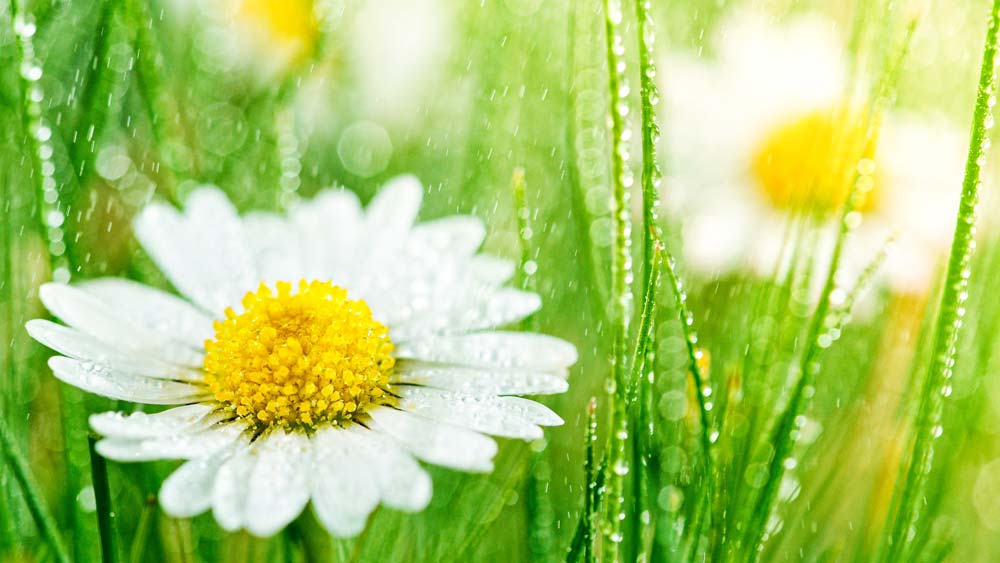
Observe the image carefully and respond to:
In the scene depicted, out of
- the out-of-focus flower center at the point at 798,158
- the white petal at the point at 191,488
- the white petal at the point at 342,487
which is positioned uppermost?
the out-of-focus flower center at the point at 798,158

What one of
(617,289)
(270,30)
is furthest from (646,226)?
(270,30)

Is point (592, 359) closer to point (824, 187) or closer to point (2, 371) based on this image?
point (824, 187)

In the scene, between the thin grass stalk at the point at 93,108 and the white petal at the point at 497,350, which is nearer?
the white petal at the point at 497,350

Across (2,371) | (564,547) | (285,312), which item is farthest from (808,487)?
(2,371)

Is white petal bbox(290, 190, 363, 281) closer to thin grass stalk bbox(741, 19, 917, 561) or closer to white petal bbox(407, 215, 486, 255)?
white petal bbox(407, 215, 486, 255)

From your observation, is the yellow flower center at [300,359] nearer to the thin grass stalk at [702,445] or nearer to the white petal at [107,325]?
the white petal at [107,325]

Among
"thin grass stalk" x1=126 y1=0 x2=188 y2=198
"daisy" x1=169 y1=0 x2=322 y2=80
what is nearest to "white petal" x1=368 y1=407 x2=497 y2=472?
"thin grass stalk" x1=126 y1=0 x2=188 y2=198

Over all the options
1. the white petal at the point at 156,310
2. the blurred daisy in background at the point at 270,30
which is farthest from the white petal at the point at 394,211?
the blurred daisy in background at the point at 270,30
